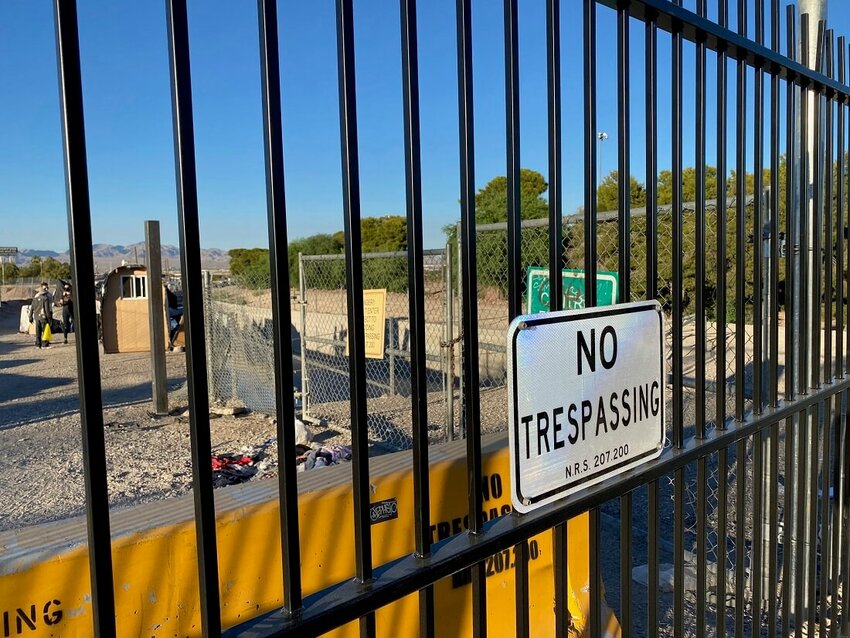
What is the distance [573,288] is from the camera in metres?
3.54

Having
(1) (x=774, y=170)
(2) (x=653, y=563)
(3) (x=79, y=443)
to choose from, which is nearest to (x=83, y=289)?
(2) (x=653, y=563)

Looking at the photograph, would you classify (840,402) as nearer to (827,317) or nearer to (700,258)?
(827,317)

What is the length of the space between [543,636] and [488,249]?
4.75 metres

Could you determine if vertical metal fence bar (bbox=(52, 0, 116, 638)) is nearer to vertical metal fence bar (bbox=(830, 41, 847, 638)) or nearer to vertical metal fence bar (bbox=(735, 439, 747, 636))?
vertical metal fence bar (bbox=(735, 439, 747, 636))

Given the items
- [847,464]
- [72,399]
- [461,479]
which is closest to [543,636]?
[461,479]

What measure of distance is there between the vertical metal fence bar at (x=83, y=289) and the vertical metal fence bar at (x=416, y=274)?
54 cm

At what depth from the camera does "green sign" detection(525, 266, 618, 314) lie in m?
3.25

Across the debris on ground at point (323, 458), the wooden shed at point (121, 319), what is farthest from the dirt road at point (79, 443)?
the wooden shed at point (121, 319)

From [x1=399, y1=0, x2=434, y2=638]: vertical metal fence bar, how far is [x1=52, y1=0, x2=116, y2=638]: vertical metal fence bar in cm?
54

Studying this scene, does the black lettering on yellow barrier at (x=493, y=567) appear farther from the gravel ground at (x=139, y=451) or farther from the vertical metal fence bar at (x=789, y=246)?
the vertical metal fence bar at (x=789, y=246)

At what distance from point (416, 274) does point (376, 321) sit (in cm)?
591

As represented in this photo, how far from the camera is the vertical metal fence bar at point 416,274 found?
126cm

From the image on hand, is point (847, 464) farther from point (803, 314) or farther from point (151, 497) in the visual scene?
point (151, 497)

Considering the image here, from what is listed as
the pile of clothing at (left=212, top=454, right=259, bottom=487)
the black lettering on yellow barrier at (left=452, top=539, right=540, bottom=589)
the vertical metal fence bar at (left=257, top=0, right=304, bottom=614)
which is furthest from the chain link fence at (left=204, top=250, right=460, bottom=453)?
the vertical metal fence bar at (left=257, top=0, right=304, bottom=614)
